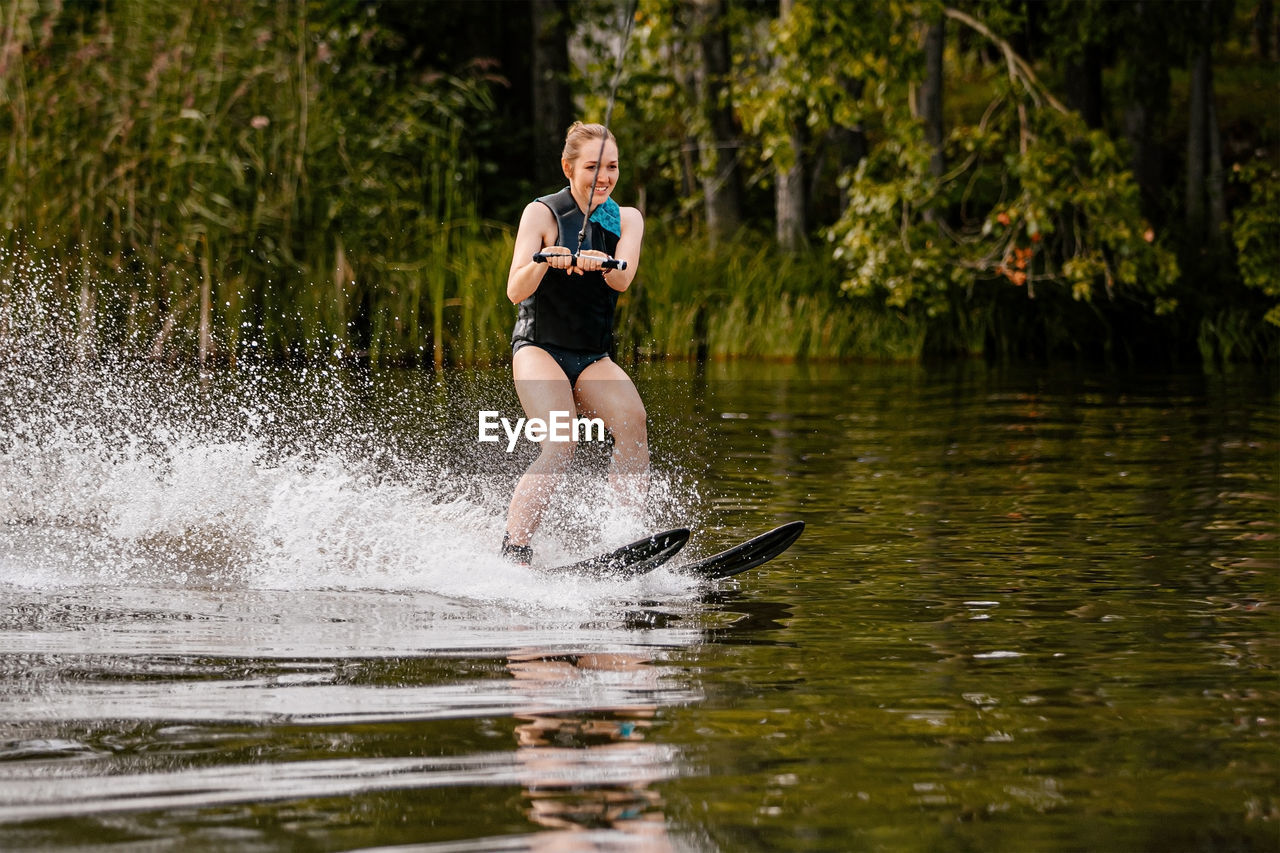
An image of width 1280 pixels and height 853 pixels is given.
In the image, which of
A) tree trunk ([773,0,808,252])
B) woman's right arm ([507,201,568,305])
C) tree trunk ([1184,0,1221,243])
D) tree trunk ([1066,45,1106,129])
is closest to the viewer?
woman's right arm ([507,201,568,305])

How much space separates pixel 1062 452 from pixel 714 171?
1286 centimetres

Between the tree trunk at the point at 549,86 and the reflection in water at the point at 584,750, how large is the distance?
20.3 m

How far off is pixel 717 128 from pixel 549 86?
8.07ft

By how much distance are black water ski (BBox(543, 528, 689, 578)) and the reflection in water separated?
54.2 inches

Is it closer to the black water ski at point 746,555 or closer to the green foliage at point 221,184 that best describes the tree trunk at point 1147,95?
the green foliage at point 221,184

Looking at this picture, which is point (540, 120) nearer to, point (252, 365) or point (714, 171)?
point (714, 171)

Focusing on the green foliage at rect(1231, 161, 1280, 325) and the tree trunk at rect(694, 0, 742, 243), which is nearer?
the green foliage at rect(1231, 161, 1280, 325)

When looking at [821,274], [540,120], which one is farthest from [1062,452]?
[540,120]

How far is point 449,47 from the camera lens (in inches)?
1074

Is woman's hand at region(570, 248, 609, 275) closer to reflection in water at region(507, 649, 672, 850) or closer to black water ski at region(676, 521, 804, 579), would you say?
black water ski at region(676, 521, 804, 579)

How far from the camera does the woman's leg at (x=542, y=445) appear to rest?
21.4 feet

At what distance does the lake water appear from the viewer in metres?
3.48

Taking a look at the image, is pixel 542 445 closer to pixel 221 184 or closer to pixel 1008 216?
pixel 221 184

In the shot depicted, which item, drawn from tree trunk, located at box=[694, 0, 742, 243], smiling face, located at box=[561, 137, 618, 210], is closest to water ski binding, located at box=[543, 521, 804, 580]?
smiling face, located at box=[561, 137, 618, 210]
